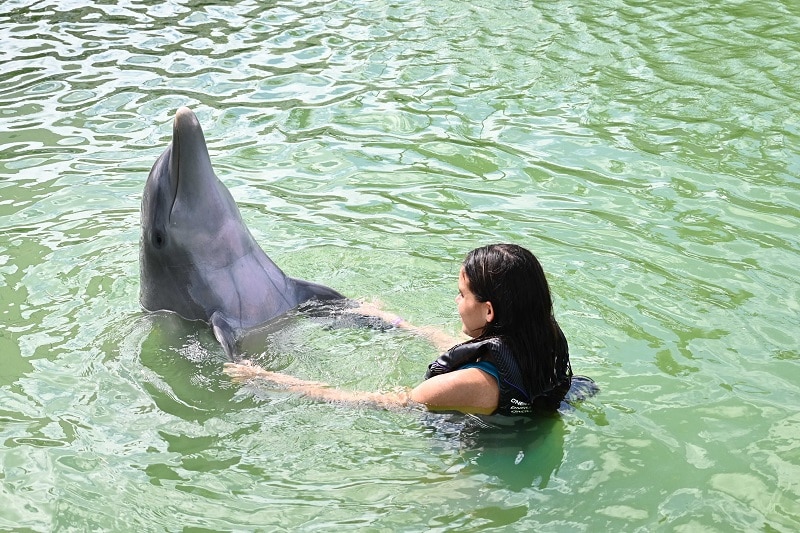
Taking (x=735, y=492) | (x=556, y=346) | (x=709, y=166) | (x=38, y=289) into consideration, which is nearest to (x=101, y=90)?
(x=38, y=289)

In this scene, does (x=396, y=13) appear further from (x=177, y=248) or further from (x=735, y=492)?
(x=735, y=492)

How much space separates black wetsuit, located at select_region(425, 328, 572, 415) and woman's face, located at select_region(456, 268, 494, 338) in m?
0.08

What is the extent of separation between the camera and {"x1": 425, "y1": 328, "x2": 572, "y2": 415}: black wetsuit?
4.02 m

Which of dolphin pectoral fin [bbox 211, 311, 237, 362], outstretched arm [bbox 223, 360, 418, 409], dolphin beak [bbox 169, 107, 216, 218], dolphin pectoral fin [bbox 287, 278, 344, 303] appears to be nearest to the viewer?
outstretched arm [bbox 223, 360, 418, 409]

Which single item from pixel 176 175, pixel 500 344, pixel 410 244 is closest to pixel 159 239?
pixel 176 175

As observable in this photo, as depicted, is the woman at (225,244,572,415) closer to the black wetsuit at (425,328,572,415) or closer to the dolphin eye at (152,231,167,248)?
the black wetsuit at (425,328,572,415)

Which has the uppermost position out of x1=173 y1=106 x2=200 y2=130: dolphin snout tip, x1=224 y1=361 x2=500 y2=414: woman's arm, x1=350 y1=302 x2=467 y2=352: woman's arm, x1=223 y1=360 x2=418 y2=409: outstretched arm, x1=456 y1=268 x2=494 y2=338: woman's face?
x1=173 y1=106 x2=200 y2=130: dolphin snout tip

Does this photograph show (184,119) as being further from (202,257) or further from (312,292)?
(312,292)

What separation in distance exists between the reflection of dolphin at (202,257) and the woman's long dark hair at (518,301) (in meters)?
1.45

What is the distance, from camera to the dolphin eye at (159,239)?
513cm

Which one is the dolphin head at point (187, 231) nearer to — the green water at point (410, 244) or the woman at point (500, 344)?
the green water at point (410, 244)

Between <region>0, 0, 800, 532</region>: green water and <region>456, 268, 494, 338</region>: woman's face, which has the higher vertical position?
<region>456, 268, 494, 338</region>: woman's face

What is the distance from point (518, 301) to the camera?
3986 millimetres

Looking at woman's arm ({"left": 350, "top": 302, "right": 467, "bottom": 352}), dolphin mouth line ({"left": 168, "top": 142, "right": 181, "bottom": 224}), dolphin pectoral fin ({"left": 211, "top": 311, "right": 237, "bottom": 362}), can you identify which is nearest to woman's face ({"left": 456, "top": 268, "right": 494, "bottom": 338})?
woman's arm ({"left": 350, "top": 302, "right": 467, "bottom": 352})
